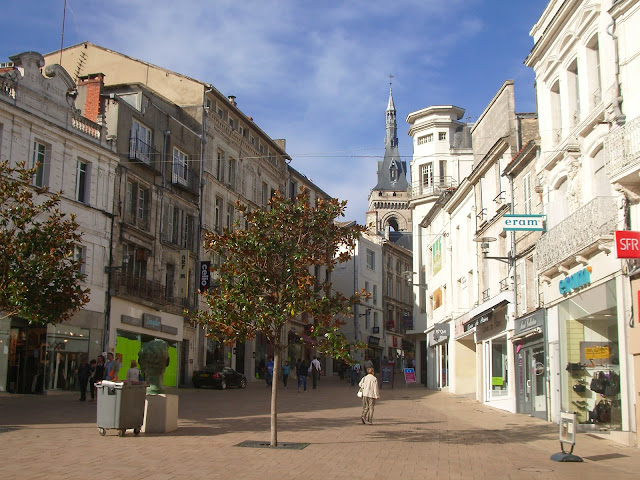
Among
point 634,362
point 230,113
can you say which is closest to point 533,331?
point 634,362

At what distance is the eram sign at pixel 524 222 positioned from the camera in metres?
19.5

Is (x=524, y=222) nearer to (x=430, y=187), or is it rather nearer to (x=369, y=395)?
(x=369, y=395)

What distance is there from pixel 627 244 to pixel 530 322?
28.4 ft

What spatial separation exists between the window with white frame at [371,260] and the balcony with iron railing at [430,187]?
16.8m

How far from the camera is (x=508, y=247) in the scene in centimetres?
2392

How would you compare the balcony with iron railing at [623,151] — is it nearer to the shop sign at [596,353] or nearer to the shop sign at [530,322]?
the shop sign at [596,353]

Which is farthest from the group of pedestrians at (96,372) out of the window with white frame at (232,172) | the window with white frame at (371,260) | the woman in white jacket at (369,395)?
the window with white frame at (371,260)

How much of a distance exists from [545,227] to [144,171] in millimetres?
19217

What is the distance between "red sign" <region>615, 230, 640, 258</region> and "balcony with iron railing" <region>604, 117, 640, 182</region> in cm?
111

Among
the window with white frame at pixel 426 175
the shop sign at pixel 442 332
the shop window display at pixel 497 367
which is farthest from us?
the window with white frame at pixel 426 175

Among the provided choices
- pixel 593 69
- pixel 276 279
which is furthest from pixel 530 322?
pixel 276 279

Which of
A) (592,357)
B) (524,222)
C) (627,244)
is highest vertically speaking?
(524,222)

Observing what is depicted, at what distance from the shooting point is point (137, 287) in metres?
31.5

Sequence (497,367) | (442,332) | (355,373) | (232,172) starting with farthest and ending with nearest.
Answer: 1. (232,172)
2. (355,373)
3. (442,332)
4. (497,367)
